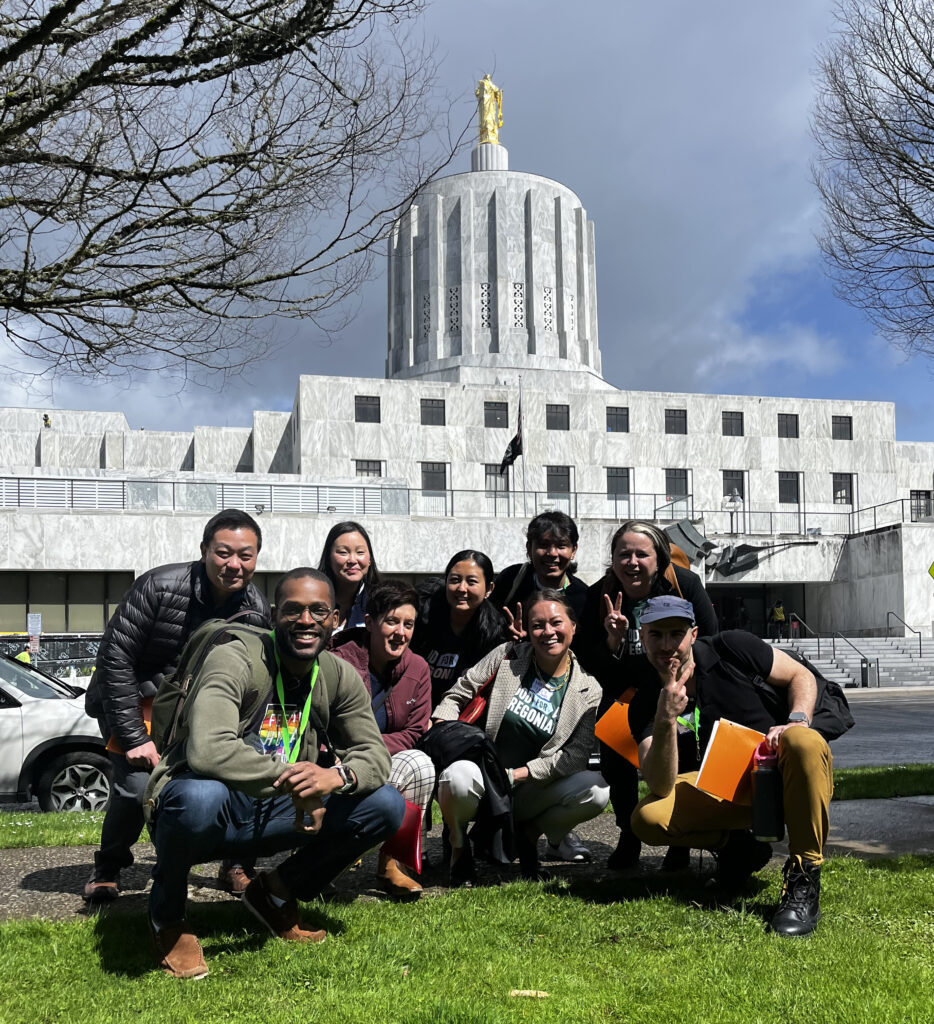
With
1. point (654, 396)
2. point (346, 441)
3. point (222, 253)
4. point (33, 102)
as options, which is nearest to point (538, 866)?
point (222, 253)

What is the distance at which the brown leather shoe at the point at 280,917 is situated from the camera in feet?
14.3

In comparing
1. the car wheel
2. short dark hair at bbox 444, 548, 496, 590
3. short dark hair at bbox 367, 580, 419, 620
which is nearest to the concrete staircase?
the car wheel

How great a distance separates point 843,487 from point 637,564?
51421 millimetres

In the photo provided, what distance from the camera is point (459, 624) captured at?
6125 millimetres

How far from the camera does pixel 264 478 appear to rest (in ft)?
127

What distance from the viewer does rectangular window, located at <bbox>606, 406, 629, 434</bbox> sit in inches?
2029

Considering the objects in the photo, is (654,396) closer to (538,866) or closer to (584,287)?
(584,287)

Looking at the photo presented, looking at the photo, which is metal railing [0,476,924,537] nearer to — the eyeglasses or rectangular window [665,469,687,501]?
rectangular window [665,469,687,501]

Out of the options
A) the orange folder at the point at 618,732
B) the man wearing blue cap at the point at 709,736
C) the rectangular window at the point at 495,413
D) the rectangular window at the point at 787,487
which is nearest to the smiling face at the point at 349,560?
the orange folder at the point at 618,732

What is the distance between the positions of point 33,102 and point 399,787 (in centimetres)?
453

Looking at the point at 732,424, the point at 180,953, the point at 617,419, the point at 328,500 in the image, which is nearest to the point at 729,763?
the point at 180,953

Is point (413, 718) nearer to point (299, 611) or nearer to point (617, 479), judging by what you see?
point (299, 611)

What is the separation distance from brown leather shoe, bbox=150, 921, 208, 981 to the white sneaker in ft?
7.81

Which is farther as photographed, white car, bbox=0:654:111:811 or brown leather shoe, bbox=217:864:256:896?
white car, bbox=0:654:111:811
